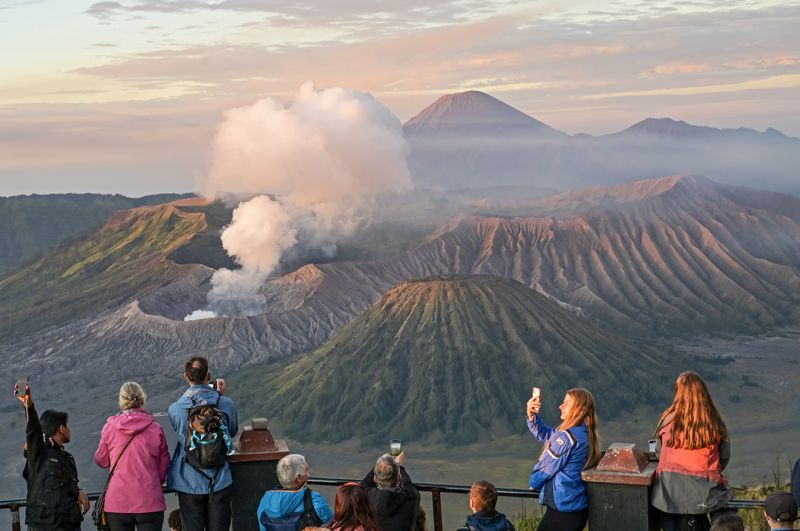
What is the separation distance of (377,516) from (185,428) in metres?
2.10

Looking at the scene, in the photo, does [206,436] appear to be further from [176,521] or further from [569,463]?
[569,463]

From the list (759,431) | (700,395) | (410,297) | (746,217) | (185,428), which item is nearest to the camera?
(700,395)

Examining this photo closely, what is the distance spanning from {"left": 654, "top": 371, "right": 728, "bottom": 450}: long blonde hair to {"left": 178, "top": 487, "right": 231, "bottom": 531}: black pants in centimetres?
418

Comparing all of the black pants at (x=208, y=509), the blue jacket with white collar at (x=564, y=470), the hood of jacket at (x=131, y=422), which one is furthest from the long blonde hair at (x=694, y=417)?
the hood of jacket at (x=131, y=422)

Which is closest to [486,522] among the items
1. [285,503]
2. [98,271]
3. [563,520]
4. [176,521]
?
[563,520]

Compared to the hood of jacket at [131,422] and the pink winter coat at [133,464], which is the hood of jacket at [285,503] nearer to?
the pink winter coat at [133,464]

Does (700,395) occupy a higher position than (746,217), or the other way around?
(700,395)

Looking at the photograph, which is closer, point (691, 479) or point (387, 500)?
point (387, 500)

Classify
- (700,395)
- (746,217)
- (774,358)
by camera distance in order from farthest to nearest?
1. (746,217)
2. (774,358)
3. (700,395)

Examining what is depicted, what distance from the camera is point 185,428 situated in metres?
12.1

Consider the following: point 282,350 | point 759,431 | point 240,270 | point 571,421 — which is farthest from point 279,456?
point 240,270

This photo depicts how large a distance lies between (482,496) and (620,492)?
1414mm

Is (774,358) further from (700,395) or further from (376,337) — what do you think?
(700,395)

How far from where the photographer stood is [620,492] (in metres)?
11.6
